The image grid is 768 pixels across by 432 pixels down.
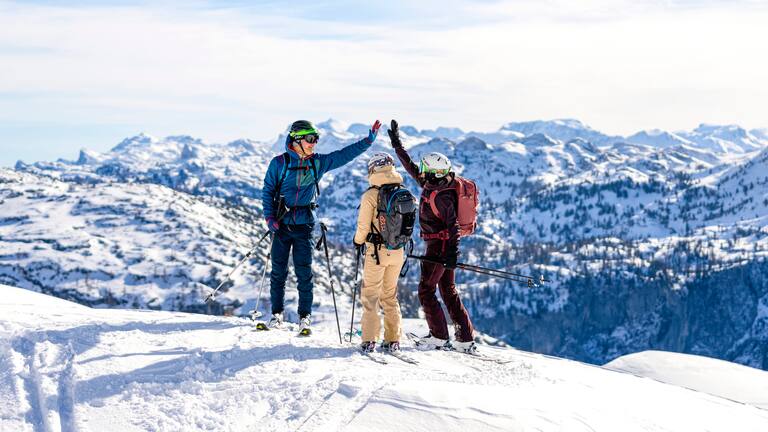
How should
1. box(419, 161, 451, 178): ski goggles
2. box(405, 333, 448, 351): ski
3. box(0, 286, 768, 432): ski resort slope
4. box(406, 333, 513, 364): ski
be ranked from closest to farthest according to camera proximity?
1. box(0, 286, 768, 432): ski resort slope
2. box(419, 161, 451, 178): ski goggles
3. box(406, 333, 513, 364): ski
4. box(405, 333, 448, 351): ski

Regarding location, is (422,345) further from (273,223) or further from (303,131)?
(303,131)

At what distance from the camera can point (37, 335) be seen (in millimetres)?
12906

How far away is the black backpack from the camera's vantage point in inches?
507

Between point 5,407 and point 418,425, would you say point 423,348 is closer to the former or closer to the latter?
point 418,425

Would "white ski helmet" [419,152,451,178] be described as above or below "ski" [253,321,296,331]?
above

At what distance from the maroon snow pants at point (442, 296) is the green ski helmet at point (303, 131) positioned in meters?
3.54

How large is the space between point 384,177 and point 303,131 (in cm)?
238

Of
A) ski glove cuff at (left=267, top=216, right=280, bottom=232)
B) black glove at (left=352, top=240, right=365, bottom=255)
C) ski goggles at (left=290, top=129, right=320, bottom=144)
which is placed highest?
ski goggles at (left=290, top=129, right=320, bottom=144)

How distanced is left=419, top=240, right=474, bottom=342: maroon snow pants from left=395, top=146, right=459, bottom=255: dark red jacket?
0.25 metres

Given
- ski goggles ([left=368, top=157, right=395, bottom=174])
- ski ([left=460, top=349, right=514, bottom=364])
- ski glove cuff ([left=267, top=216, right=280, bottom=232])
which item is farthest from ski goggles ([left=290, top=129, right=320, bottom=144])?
ski ([left=460, top=349, right=514, bottom=364])

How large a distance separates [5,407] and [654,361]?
97.5 feet

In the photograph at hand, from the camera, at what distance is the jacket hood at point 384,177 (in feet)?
42.0

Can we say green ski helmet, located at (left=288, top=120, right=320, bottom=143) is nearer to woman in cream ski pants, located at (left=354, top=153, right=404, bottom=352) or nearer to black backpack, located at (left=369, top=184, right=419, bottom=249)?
woman in cream ski pants, located at (left=354, top=153, right=404, bottom=352)

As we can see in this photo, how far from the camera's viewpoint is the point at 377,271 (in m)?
13.2
